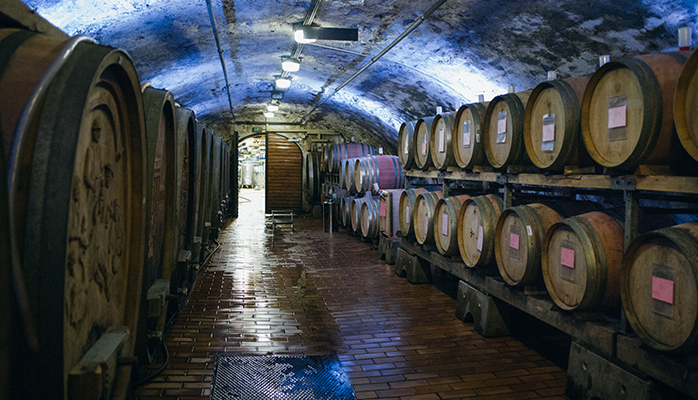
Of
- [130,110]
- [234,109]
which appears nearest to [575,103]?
[130,110]

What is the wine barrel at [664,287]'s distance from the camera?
218 centimetres

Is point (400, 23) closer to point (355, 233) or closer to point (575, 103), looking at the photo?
point (575, 103)

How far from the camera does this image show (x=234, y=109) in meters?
13.9

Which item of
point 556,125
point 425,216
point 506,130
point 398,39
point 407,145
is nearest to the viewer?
point 556,125

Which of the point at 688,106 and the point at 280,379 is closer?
the point at 688,106

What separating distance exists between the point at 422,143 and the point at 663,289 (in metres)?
3.74

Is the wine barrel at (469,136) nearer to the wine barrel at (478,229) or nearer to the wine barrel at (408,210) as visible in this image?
the wine barrel at (478,229)

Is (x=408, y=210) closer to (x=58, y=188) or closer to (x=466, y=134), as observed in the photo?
(x=466, y=134)

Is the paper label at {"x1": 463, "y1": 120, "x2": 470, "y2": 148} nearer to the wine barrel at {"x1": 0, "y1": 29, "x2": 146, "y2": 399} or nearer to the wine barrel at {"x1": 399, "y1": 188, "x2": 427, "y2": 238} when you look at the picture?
the wine barrel at {"x1": 399, "y1": 188, "x2": 427, "y2": 238}

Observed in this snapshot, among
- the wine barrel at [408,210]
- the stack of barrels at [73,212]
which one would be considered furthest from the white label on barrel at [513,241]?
the stack of barrels at [73,212]

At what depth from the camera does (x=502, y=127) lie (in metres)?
4.09

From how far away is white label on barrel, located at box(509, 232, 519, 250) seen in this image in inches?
143

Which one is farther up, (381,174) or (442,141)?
(442,141)

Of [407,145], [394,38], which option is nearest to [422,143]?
[407,145]
